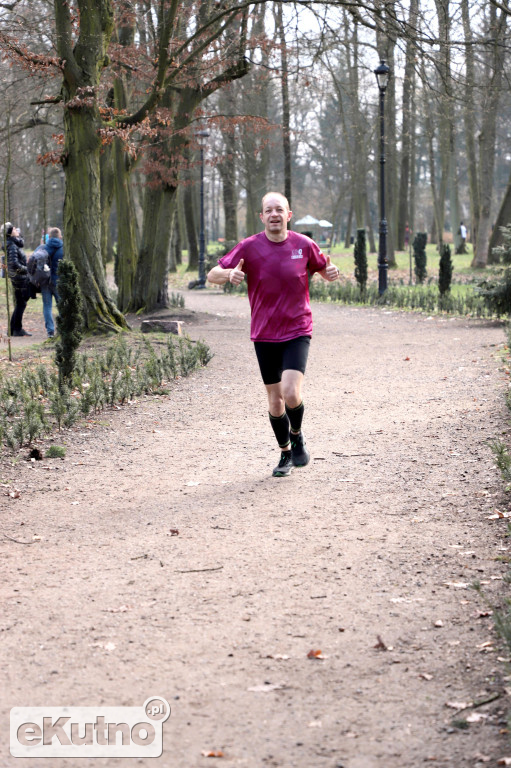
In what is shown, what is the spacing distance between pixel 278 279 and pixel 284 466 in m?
1.42

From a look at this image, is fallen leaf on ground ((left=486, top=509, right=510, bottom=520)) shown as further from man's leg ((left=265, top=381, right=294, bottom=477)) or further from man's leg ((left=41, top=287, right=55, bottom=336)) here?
man's leg ((left=41, top=287, right=55, bottom=336))

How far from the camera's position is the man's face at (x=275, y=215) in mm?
6246

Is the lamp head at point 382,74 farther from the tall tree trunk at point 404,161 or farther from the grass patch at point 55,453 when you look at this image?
the grass patch at point 55,453

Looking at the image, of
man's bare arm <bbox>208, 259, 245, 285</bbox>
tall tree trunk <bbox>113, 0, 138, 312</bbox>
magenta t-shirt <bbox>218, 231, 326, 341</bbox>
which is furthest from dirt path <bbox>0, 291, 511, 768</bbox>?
tall tree trunk <bbox>113, 0, 138, 312</bbox>

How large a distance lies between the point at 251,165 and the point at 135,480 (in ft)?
102

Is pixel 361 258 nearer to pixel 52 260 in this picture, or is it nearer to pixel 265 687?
pixel 52 260

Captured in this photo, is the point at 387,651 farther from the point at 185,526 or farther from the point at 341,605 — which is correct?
the point at 185,526

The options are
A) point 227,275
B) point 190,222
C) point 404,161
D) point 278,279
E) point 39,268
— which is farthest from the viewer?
point 404,161

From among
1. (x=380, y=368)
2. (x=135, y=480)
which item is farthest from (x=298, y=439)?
(x=380, y=368)

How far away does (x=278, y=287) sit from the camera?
20.9 ft

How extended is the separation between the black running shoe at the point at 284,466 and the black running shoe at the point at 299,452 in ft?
0.27

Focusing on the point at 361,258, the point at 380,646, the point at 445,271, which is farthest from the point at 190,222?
the point at 380,646

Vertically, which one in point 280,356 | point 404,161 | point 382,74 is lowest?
point 280,356

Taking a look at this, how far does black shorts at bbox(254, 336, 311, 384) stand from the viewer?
6512mm
